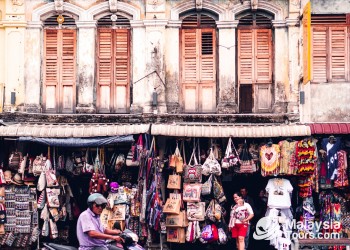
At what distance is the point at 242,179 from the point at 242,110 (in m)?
1.38

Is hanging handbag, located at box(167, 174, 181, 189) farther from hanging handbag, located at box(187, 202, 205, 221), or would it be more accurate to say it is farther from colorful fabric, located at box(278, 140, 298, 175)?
colorful fabric, located at box(278, 140, 298, 175)

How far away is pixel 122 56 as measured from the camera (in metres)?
17.2

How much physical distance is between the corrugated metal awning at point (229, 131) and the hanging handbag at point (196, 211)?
52.9 inches

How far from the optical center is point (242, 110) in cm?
1705

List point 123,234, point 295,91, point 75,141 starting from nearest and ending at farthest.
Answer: point 123,234, point 75,141, point 295,91

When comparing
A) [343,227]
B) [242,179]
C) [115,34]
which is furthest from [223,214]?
[115,34]

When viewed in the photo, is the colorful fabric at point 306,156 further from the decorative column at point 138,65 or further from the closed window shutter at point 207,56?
the decorative column at point 138,65

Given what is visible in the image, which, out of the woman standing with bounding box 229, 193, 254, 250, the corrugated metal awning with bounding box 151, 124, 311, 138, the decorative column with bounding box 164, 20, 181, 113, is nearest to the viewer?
the corrugated metal awning with bounding box 151, 124, 311, 138

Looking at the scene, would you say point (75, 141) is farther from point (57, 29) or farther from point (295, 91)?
point (295, 91)

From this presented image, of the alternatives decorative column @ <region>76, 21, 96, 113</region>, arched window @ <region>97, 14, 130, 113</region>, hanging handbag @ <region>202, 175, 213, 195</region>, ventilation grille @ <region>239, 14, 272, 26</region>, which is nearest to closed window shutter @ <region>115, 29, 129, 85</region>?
arched window @ <region>97, 14, 130, 113</region>

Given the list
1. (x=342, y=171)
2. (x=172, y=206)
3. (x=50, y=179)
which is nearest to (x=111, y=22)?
(x=50, y=179)

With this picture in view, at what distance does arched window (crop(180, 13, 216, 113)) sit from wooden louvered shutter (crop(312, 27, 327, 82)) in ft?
6.50

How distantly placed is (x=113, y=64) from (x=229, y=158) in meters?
3.21

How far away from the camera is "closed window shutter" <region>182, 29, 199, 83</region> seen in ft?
56.0
